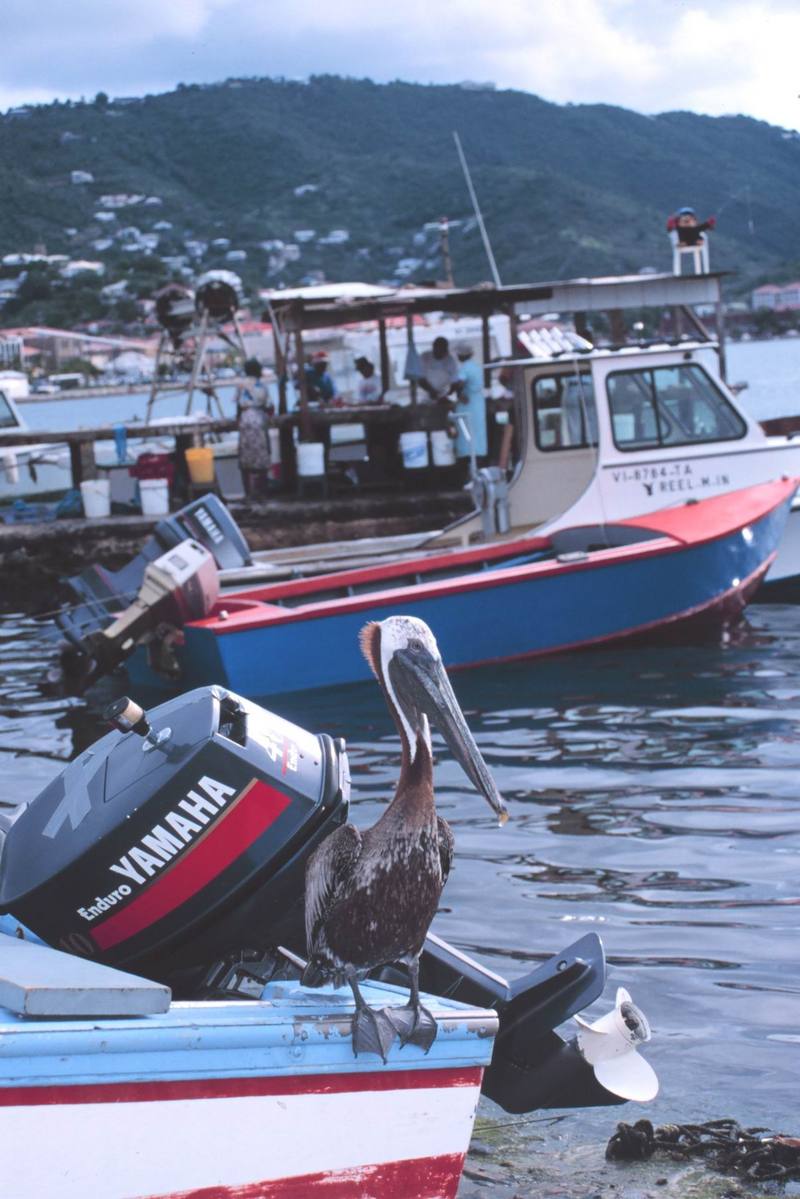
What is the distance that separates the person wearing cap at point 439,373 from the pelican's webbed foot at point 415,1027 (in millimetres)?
13359

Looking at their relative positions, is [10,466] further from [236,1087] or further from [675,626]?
[236,1087]

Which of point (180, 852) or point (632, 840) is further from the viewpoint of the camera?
point (632, 840)

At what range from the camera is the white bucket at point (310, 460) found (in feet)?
54.4

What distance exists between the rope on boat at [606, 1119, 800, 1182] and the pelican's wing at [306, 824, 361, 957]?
4.37 feet

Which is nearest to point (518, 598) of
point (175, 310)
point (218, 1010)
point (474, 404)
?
point (474, 404)

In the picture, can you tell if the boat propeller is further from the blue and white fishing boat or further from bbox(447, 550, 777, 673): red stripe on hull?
bbox(447, 550, 777, 673): red stripe on hull

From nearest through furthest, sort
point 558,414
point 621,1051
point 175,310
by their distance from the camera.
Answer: point 621,1051
point 558,414
point 175,310

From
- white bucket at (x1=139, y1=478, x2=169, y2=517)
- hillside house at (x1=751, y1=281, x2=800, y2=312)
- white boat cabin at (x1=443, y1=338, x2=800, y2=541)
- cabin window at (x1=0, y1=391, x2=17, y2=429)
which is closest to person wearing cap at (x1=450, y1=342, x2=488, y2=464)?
white boat cabin at (x1=443, y1=338, x2=800, y2=541)

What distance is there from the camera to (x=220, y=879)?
13.0 ft

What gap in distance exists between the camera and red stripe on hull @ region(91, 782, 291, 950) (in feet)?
13.0

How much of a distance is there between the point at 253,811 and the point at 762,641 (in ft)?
28.2

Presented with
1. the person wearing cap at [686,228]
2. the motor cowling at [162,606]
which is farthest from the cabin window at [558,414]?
the motor cowling at [162,606]

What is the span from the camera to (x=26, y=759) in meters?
9.70

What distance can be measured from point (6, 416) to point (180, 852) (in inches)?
741
